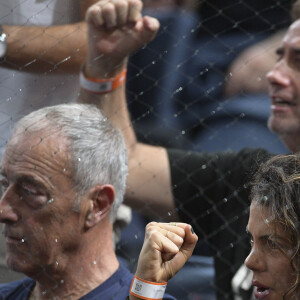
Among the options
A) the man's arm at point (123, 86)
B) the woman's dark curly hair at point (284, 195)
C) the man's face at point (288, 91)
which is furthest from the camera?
the man's face at point (288, 91)

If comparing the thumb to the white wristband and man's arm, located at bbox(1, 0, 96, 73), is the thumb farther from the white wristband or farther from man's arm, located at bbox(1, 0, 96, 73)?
the white wristband

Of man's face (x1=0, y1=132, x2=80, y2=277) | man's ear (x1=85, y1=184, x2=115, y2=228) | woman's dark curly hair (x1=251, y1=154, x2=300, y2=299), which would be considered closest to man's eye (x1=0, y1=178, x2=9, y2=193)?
man's face (x1=0, y1=132, x2=80, y2=277)

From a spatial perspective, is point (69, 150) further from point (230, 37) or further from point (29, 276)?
point (230, 37)

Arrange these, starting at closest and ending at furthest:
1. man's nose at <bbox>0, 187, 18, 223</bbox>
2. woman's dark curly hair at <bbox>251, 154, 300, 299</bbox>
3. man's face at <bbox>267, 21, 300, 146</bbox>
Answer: woman's dark curly hair at <bbox>251, 154, 300, 299</bbox> < man's nose at <bbox>0, 187, 18, 223</bbox> < man's face at <bbox>267, 21, 300, 146</bbox>

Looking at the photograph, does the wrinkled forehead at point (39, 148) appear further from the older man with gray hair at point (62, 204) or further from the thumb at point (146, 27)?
the thumb at point (146, 27)

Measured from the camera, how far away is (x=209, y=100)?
83.9 inches

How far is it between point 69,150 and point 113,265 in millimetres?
265

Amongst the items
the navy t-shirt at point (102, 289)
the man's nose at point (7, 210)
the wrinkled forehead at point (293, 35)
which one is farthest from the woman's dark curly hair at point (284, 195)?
the wrinkled forehead at point (293, 35)

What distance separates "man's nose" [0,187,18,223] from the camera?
141 cm

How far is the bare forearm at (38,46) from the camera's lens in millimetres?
1456

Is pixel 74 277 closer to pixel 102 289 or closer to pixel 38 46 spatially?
pixel 102 289

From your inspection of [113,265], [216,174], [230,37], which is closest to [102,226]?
[113,265]

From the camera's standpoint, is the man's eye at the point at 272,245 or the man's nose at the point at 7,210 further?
the man's nose at the point at 7,210

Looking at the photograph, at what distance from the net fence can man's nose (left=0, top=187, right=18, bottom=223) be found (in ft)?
1.13
